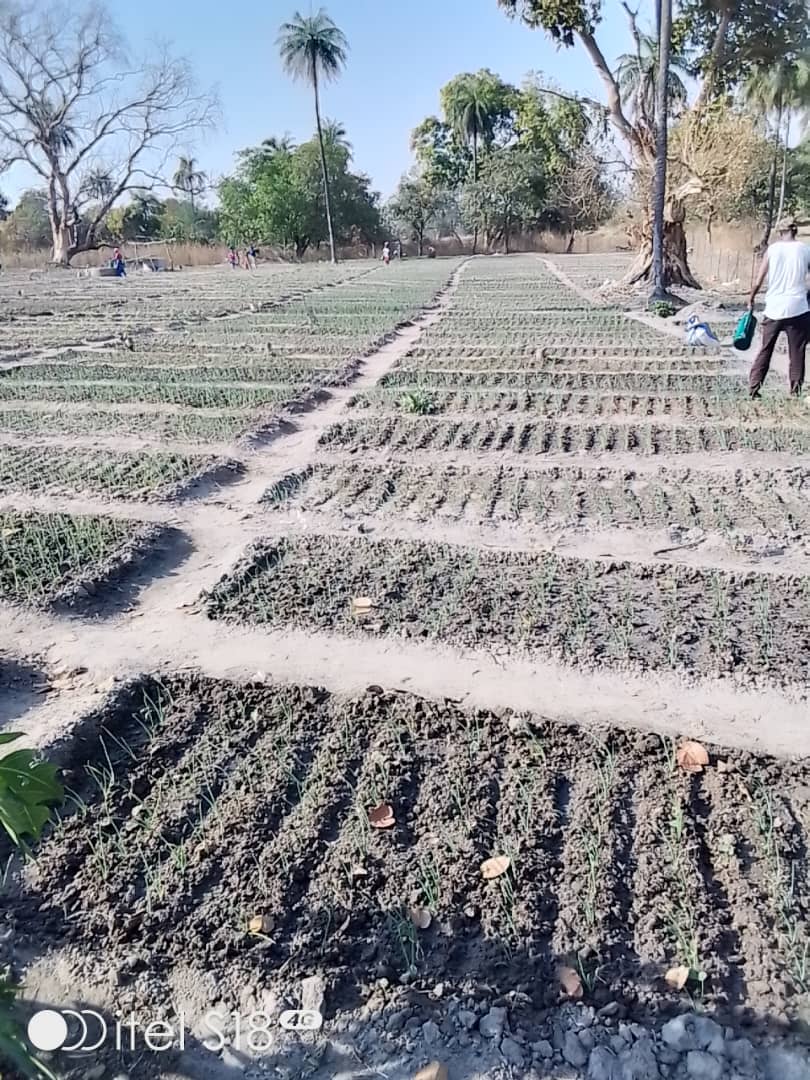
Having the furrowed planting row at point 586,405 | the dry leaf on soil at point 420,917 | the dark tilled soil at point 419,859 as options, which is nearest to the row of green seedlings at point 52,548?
the dark tilled soil at point 419,859

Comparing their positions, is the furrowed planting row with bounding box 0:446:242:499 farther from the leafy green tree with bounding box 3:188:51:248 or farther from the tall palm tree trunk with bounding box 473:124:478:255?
the leafy green tree with bounding box 3:188:51:248

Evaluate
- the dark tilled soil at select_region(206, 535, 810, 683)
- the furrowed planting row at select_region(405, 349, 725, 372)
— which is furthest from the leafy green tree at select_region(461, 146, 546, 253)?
the dark tilled soil at select_region(206, 535, 810, 683)

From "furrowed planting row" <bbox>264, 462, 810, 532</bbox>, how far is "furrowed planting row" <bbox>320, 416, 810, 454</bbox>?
1.95 ft

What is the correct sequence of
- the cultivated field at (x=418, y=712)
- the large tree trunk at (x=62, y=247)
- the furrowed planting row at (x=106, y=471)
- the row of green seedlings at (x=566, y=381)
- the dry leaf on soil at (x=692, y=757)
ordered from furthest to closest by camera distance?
the large tree trunk at (x=62, y=247) → the row of green seedlings at (x=566, y=381) → the furrowed planting row at (x=106, y=471) → the dry leaf on soil at (x=692, y=757) → the cultivated field at (x=418, y=712)

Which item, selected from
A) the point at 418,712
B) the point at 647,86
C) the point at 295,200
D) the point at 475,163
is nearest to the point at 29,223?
the point at 295,200

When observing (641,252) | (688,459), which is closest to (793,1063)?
(688,459)

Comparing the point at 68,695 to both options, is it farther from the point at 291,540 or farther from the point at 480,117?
the point at 480,117

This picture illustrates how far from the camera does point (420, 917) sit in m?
2.16

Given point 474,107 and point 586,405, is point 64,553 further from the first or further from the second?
point 474,107

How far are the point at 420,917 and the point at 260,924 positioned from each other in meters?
0.44

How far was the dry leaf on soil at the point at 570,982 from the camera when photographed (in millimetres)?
1923

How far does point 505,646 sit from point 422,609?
52 cm

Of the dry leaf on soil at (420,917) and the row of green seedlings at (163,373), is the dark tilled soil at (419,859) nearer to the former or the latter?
the dry leaf on soil at (420,917)

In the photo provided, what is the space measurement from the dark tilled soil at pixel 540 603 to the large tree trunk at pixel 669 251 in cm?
1560
